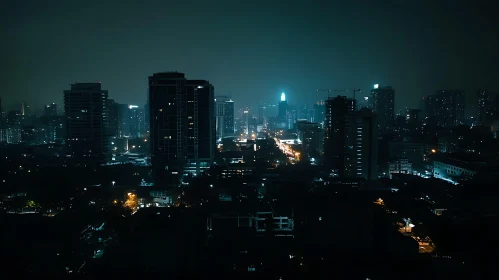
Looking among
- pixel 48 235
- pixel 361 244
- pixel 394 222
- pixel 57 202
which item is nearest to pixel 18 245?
pixel 48 235

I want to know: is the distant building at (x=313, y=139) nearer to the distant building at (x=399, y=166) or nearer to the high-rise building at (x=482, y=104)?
the distant building at (x=399, y=166)

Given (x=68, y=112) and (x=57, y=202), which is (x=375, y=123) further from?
(x=68, y=112)

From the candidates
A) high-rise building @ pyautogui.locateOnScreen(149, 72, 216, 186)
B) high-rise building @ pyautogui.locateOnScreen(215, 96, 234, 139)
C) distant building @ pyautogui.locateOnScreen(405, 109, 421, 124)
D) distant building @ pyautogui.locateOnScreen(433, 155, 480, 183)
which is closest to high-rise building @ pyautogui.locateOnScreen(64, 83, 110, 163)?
high-rise building @ pyautogui.locateOnScreen(149, 72, 216, 186)

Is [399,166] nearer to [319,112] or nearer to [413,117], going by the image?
[413,117]

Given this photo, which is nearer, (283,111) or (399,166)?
(399,166)

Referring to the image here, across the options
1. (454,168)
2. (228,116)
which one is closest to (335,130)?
(454,168)
